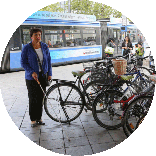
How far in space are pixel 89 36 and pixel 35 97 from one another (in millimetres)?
11876

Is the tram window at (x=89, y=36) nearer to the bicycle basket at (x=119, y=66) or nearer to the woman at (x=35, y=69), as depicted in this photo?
the bicycle basket at (x=119, y=66)

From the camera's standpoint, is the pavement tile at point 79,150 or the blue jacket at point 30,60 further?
the blue jacket at point 30,60

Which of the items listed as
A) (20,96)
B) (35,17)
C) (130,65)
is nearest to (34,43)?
(20,96)

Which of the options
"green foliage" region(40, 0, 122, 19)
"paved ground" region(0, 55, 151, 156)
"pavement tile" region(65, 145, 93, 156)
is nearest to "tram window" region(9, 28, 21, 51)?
"paved ground" region(0, 55, 151, 156)

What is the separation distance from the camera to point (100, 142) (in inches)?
136

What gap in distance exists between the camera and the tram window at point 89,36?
48.7ft

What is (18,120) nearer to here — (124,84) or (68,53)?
(124,84)

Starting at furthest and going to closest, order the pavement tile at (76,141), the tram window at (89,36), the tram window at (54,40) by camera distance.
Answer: the tram window at (89,36) → the tram window at (54,40) → the pavement tile at (76,141)

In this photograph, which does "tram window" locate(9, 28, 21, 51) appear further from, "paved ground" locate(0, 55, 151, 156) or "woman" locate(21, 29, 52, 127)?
"woman" locate(21, 29, 52, 127)

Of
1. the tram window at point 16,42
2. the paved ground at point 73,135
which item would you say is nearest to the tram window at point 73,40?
the tram window at point 16,42

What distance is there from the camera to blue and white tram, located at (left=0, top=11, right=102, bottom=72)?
442 inches

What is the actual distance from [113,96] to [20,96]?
346cm

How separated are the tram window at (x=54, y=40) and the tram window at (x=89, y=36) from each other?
2.25 meters

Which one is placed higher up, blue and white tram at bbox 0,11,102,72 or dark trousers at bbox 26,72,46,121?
blue and white tram at bbox 0,11,102,72
